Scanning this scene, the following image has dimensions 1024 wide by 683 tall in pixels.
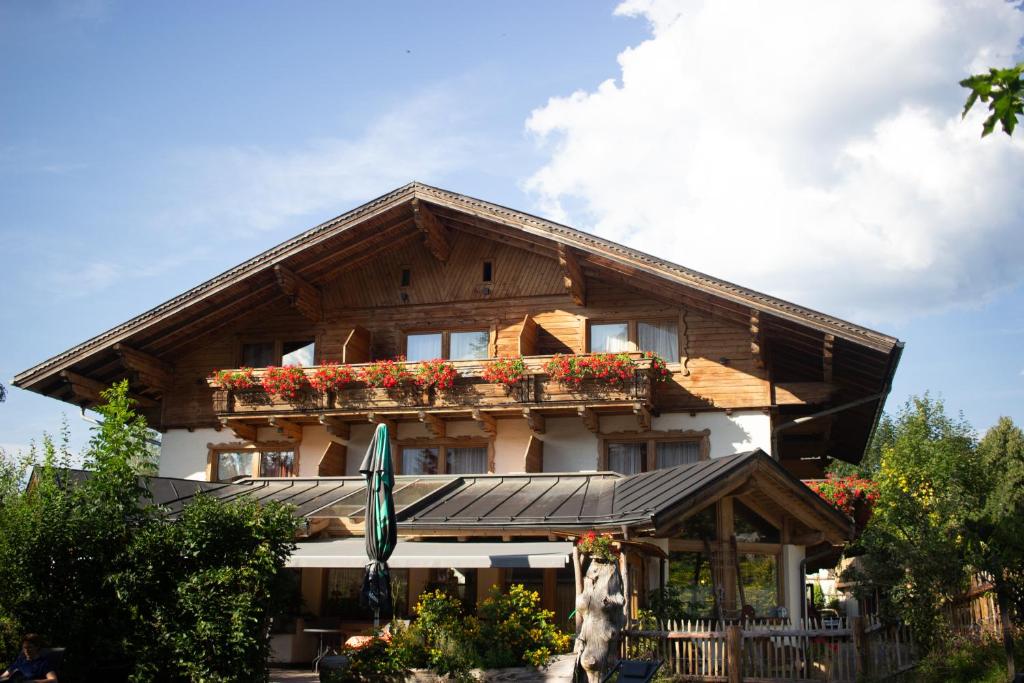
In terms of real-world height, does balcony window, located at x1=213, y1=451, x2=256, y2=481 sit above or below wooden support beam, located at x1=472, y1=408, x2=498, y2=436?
below

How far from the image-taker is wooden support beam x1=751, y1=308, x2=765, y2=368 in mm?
19125

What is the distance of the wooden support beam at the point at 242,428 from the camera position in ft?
69.9

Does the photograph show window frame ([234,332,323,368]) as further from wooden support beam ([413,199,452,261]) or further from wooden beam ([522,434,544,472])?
wooden beam ([522,434,544,472])

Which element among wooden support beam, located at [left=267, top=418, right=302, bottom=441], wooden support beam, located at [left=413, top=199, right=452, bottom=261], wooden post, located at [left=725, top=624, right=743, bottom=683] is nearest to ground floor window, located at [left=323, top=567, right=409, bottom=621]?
wooden support beam, located at [left=267, top=418, right=302, bottom=441]

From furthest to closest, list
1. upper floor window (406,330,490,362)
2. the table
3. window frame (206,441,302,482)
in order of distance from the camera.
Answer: window frame (206,441,302,482) → upper floor window (406,330,490,362) → the table

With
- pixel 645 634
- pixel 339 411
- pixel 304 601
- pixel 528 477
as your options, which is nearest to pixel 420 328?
pixel 339 411

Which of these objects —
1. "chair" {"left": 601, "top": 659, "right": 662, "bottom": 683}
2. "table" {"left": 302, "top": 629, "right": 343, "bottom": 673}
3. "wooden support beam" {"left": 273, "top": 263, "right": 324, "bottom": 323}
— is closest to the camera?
"chair" {"left": 601, "top": 659, "right": 662, "bottom": 683}

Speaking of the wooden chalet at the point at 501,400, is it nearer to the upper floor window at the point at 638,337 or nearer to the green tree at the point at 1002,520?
the upper floor window at the point at 638,337

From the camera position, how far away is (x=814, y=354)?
19797 mm

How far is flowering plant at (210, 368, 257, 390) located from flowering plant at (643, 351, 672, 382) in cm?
795

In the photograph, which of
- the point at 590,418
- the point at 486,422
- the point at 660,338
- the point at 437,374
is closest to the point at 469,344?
the point at 437,374

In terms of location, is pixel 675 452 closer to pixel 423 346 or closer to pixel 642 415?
pixel 642 415

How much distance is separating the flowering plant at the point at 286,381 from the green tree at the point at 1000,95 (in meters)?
16.8

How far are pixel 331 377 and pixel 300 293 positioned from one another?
251cm
